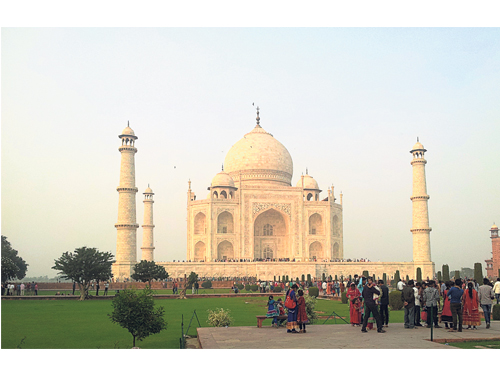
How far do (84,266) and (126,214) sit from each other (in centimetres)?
1090

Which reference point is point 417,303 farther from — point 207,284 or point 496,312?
point 207,284

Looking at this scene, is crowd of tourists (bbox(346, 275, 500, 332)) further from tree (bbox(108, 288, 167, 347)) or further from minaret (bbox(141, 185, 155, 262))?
minaret (bbox(141, 185, 155, 262))

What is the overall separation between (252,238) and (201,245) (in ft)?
12.2

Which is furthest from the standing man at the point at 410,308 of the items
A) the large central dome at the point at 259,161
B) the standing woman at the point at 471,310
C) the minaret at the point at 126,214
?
the large central dome at the point at 259,161

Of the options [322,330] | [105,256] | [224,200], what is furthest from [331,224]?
[322,330]

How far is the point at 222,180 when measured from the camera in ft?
129

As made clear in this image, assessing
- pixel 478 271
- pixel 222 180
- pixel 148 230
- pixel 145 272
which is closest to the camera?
pixel 478 271

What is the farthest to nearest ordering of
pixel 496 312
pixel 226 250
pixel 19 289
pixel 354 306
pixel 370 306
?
pixel 226 250 → pixel 19 289 → pixel 496 312 → pixel 354 306 → pixel 370 306

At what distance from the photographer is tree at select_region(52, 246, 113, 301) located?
21672 mm

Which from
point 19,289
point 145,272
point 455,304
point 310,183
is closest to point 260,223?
point 310,183

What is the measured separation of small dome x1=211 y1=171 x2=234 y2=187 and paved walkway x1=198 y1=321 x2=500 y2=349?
29.3m

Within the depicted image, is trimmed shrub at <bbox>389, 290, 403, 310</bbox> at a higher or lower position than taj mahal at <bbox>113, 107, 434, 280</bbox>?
lower

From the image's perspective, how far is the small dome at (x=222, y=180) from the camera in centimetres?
3916

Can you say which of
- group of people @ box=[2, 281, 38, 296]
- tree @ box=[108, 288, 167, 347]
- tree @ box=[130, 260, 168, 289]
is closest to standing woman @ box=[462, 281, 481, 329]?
tree @ box=[108, 288, 167, 347]
